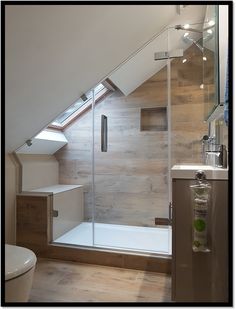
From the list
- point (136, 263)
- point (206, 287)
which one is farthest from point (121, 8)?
point (136, 263)

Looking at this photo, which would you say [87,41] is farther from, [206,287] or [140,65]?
[206,287]

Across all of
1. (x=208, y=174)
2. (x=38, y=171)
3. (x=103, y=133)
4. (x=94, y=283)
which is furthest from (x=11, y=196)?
(x=103, y=133)

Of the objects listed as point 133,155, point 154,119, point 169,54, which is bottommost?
point 133,155

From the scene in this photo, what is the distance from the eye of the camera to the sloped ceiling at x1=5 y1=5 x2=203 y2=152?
0.96 meters

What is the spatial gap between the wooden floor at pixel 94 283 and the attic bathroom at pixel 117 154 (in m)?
0.01

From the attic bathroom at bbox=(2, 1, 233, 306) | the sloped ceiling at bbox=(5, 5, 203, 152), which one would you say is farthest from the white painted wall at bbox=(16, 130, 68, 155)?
the sloped ceiling at bbox=(5, 5, 203, 152)

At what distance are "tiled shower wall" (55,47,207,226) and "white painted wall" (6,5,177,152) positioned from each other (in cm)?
118

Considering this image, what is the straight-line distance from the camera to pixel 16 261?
1080mm

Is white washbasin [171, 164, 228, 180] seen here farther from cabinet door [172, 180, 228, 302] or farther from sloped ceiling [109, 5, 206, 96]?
sloped ceiling [109, 5, 206, 96]

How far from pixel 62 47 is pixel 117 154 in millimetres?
1764

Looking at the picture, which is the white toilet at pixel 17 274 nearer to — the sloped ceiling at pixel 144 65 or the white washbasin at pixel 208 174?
the white washbasin at pixel 208 174

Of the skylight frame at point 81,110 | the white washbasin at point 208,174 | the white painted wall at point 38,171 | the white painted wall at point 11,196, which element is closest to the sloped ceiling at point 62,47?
Result: the white painted wall at point 11,196

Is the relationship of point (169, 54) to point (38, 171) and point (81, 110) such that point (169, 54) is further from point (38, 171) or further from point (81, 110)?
point (38, 171)

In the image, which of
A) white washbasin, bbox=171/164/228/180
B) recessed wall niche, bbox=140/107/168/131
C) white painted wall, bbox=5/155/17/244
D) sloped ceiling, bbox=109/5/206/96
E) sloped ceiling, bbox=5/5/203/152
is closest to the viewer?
sloped ceiling, bbox=5/5/203/152
